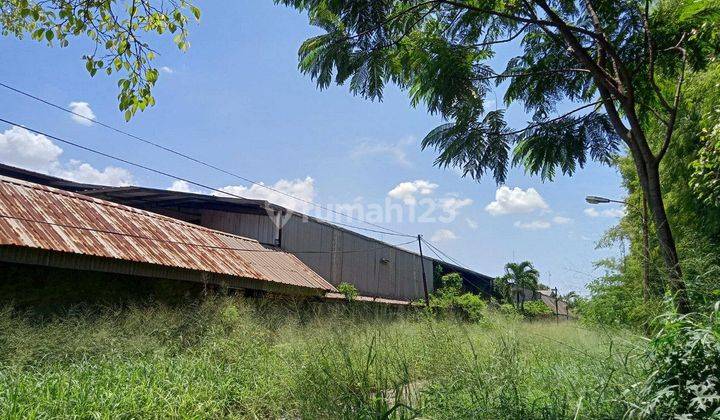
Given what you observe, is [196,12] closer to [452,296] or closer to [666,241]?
[666,241]

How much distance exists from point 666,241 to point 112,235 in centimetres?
1008

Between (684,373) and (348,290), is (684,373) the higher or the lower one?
the lower one

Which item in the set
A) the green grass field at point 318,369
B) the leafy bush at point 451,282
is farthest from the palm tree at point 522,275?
the green grass field at point 318,369

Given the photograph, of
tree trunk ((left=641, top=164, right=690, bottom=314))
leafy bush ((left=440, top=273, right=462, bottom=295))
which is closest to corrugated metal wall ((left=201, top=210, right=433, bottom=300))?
leafy bush ((left=440, top=273, right=462, bottom=295))

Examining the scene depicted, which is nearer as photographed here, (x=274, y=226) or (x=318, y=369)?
(x=318, y=369)

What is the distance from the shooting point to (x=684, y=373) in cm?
255

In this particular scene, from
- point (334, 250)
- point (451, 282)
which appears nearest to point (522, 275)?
point (451, 282)

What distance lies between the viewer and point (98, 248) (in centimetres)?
912

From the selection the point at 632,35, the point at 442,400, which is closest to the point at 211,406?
the point at 442,400

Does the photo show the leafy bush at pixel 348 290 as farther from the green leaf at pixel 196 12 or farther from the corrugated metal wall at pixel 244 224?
the green leaf at pixel 196 12

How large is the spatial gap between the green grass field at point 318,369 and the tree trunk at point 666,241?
17.2 inches

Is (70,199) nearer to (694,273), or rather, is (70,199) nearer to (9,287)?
(9,287)

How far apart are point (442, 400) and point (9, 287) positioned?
319 inches

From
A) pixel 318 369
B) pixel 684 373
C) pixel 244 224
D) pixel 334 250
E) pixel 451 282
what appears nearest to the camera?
pixel 684 373
